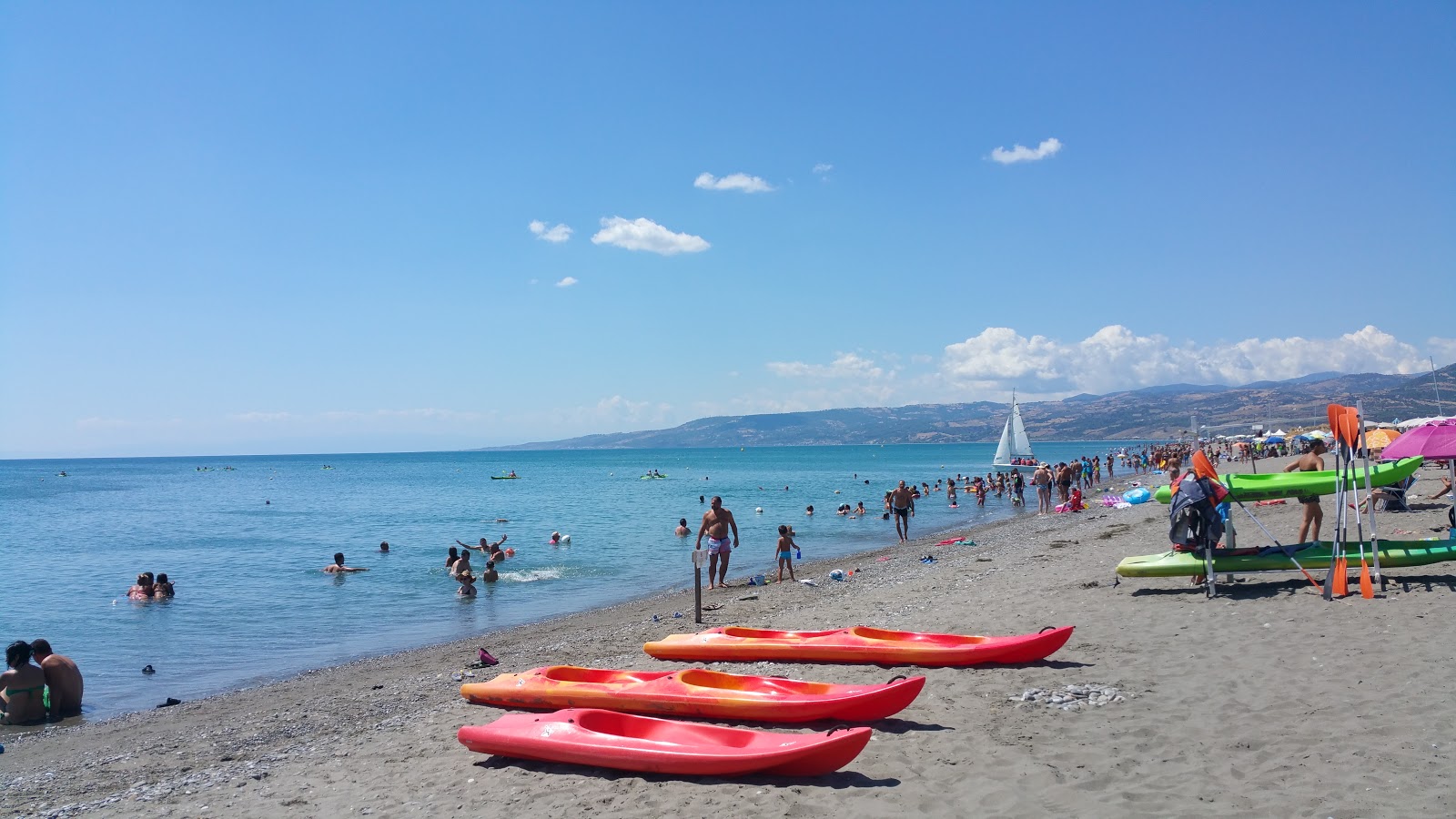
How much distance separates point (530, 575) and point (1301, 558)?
1575 centimetres

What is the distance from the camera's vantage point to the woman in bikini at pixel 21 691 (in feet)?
30.8

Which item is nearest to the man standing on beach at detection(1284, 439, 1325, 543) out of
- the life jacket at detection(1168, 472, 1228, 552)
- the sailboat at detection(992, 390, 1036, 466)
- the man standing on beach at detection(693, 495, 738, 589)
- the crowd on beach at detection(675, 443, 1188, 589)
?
the life jacket at detection(1168, 472, 1228, 552)

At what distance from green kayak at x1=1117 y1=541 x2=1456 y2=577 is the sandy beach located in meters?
0.25

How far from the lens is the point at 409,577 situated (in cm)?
2061

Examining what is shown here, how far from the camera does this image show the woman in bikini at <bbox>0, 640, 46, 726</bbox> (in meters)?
9.39

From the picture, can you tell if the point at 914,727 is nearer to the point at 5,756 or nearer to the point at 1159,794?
the point at 1159,794

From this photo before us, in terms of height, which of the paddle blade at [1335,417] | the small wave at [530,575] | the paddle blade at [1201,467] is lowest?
the small wave at [530,575]

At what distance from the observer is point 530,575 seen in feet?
67.2

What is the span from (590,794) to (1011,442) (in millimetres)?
62048

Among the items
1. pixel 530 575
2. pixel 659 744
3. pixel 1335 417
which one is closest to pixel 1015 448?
pixel 530 575

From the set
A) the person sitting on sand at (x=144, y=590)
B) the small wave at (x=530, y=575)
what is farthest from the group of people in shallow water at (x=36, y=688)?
the small wave at (x=530, y=575)

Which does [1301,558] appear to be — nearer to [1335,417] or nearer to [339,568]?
[1335,417]

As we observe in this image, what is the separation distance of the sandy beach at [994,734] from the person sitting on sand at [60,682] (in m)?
0.49

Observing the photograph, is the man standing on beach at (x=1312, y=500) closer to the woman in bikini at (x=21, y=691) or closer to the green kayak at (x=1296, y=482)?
the green kayak at (x=1296, y=482)
